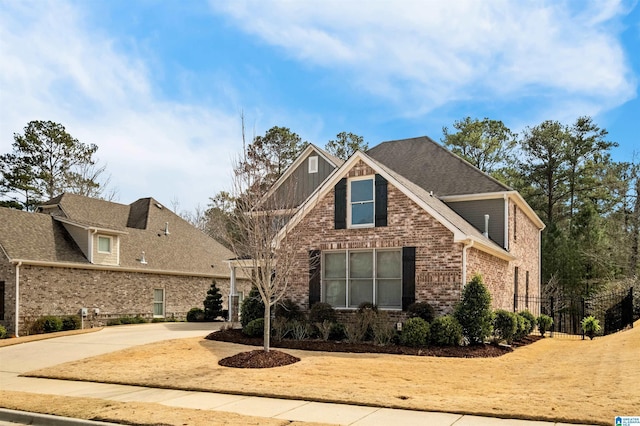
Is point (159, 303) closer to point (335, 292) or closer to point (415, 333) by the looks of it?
point (335, 292)

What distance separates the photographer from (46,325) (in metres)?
22.2

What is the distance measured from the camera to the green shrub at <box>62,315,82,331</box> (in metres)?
23.0

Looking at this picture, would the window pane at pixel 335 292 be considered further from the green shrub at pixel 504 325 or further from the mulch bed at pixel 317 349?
the green shrub at pixel 504 325

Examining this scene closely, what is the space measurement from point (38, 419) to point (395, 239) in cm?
1115

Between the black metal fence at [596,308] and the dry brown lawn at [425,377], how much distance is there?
547 cm

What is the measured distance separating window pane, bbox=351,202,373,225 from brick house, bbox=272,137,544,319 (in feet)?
0.11

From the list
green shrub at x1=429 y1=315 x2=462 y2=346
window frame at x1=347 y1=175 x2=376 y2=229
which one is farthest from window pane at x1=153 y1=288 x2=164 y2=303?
green shrub at x1=429 y1=315 x2=462 y2=346

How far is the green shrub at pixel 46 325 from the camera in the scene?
2198 centimetres

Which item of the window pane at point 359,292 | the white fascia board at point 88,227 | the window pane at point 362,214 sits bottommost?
the window pane at point 359,292

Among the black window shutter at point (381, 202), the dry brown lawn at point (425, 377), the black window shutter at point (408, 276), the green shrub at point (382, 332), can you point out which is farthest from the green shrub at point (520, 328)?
the black window shutter at point (381, 202)

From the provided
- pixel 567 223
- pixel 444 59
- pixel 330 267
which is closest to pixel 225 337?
pixel 330 267

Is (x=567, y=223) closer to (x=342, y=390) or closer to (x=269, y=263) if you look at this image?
(x=269, y=263)

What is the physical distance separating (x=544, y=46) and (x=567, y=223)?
28.6 meters

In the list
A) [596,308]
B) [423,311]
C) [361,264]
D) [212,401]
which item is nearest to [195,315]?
[361,264]
